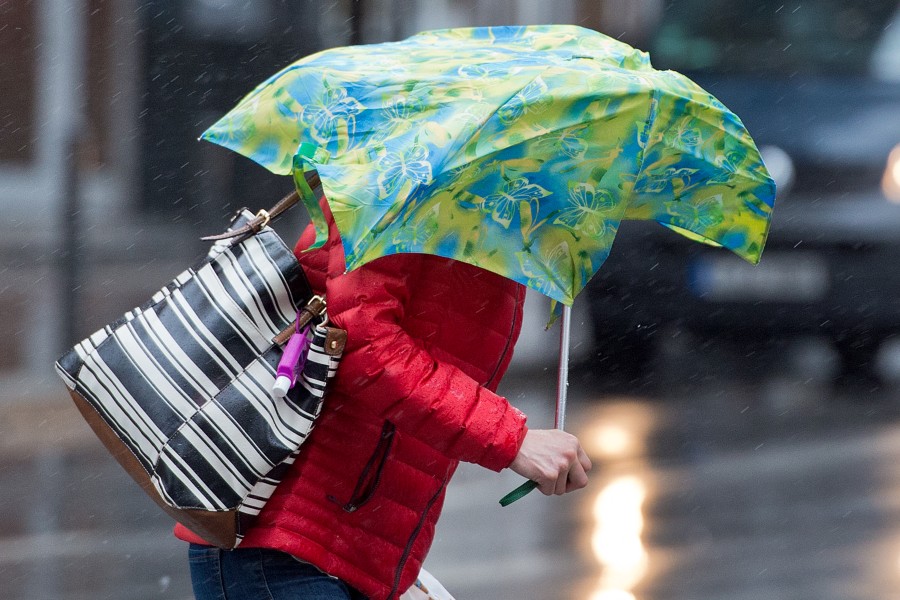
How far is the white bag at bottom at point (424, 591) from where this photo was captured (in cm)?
250

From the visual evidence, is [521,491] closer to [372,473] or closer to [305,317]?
[372,473]

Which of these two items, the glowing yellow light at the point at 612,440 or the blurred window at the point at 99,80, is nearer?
the glowing yellow light at the point at 612,440

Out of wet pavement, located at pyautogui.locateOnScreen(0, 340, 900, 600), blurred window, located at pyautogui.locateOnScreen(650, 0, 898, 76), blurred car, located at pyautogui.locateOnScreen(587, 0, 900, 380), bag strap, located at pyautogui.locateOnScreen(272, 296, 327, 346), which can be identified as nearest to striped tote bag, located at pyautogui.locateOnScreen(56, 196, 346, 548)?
bag strap, located at pyautogui.locateOnScreen(272, 296, 327, 346)

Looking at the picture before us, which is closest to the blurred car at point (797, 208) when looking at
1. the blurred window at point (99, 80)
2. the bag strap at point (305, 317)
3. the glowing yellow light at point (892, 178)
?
the glowing yellow light at point (892, 178)

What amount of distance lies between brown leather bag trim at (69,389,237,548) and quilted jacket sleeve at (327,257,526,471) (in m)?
0.30

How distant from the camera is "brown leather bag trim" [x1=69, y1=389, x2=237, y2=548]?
2143mm

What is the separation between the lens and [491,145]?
2.08 m

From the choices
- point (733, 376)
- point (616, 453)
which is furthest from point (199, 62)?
point (616, 453)

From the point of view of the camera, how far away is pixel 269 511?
7.37ft

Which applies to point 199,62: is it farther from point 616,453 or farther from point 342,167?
point 342,167

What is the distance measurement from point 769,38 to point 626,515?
530 centimetres

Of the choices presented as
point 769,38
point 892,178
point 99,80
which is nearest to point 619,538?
point 892,178

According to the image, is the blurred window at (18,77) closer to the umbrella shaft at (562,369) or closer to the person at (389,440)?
the umbrella shaft at (562,369)

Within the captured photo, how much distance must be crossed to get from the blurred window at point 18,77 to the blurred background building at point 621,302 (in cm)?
5
